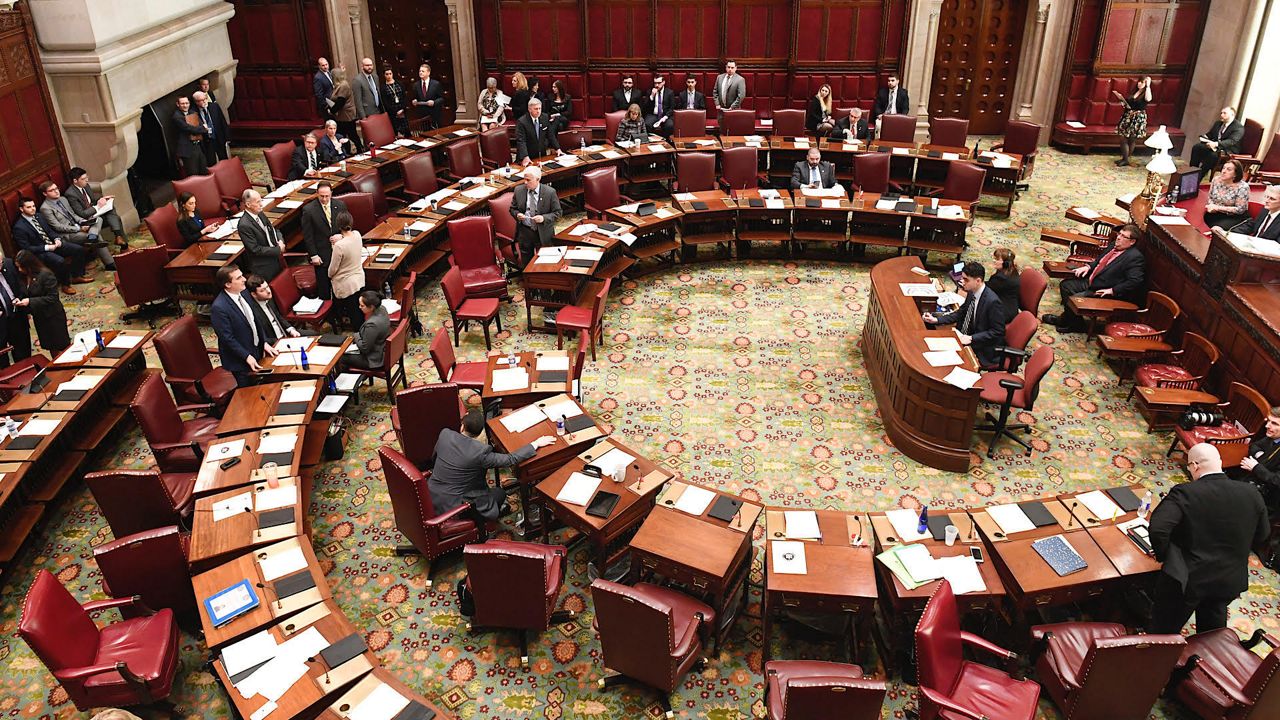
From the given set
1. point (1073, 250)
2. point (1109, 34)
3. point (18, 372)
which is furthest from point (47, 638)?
point (1109, 34)

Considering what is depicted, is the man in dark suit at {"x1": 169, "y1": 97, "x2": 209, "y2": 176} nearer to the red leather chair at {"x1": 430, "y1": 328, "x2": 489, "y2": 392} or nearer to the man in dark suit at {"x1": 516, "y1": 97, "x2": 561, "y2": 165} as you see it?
the man in dark suit at {"x1": 516, "y1": 97, "x2": 561, "y2": 165}

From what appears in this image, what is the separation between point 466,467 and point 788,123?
10000 mm

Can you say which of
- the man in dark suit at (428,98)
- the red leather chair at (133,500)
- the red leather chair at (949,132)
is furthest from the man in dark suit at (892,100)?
the red leather chair at (133,500)

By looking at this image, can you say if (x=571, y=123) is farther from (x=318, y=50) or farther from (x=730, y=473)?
(x=730, y=473)

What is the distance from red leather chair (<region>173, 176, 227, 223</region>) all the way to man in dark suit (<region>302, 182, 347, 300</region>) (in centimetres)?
212

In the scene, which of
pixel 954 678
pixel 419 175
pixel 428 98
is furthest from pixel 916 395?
pixel 428 98

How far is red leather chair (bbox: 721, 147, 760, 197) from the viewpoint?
1302 centimetres

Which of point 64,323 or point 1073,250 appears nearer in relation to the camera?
point 64,323

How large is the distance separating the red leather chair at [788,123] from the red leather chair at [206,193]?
8.52 meters

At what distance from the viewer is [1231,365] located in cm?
851

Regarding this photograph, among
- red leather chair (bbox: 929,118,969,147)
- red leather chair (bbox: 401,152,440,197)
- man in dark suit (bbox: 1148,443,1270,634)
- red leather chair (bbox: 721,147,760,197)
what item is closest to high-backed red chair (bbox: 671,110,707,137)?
red leather chair (bbox: 721,147,760,197)

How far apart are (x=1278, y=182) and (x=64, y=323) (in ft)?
51.3

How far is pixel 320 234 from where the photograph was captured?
415 inches

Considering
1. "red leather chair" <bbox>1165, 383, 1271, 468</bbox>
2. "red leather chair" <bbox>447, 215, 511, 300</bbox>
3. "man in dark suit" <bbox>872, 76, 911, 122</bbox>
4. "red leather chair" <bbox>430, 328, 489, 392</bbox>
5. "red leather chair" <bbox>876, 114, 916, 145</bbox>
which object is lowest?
"red leather chair" <bbox>1165, 383, 1271, 468</bbox>
